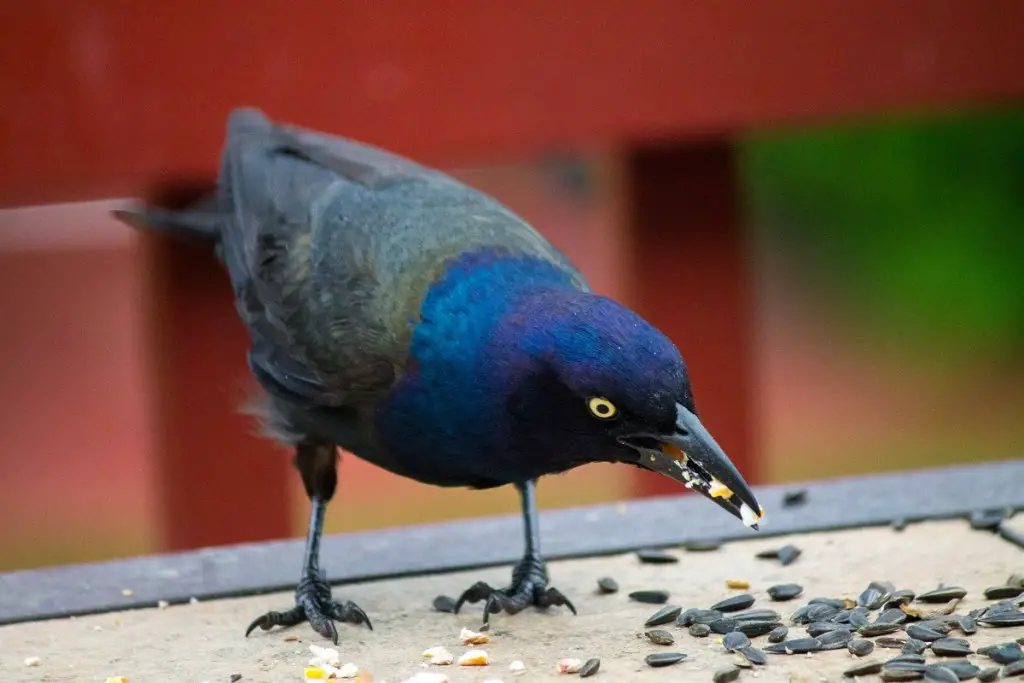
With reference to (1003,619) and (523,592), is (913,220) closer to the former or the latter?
(523,592)

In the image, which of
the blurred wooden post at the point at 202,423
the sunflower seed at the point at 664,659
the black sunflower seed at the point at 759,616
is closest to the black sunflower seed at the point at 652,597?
the black sunflower seed at the point at 759,616

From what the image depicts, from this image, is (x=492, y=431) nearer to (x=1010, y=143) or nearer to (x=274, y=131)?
(x=274, y=131)

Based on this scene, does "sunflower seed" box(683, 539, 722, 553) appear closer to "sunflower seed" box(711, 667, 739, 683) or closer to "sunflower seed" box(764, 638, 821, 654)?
"sunflower seed" box(764, 638, 821, 654)

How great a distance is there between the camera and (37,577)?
4199 millimetres

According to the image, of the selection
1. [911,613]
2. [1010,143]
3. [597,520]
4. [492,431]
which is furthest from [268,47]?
[1010,143]

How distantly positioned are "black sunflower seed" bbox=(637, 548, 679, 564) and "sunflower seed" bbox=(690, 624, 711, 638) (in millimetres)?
651

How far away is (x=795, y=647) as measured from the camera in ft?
10.8

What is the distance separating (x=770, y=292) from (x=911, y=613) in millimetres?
8170

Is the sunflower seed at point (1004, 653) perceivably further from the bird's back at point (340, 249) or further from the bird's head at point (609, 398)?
the bird's back at point (340, 249)

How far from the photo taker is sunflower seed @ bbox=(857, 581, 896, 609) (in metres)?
3.57

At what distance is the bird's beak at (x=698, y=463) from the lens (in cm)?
316

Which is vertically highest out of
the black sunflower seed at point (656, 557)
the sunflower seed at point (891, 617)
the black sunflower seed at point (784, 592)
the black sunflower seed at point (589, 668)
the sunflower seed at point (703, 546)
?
the sunflower seed at point (703, 546)

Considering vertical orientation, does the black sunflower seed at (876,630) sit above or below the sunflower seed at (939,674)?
above

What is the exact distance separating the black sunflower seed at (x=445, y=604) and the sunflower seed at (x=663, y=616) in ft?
1.67
